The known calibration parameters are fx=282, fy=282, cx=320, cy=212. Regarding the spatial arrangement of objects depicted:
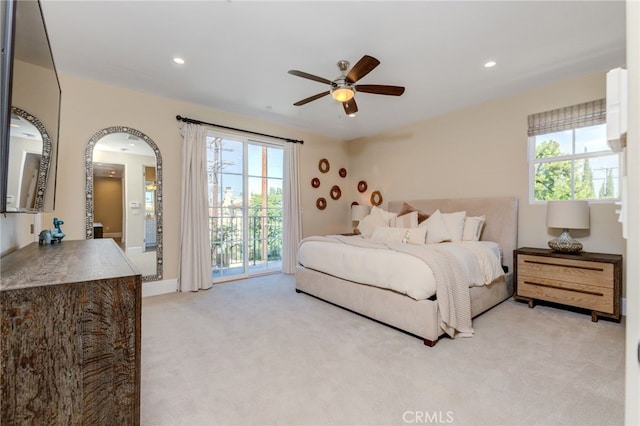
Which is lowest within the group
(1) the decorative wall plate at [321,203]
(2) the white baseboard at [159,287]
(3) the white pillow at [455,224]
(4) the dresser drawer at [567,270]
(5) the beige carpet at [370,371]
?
(5) the beige carpet at [370,371]

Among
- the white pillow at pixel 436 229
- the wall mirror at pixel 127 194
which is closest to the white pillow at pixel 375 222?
the white pillow at pixel 436 229

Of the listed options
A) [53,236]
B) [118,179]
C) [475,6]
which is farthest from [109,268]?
[118,179]

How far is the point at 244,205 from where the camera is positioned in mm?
4719

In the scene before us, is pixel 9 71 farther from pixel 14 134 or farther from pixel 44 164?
pixel 44 164

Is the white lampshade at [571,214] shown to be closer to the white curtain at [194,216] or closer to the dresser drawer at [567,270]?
the dresser drawer at [567,270]

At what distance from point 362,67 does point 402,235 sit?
→ 7.15 ft

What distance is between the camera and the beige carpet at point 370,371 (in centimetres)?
155

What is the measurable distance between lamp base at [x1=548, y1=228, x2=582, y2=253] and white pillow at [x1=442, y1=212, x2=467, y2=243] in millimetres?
939

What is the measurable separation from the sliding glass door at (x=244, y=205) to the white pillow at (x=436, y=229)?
2616 millimetres

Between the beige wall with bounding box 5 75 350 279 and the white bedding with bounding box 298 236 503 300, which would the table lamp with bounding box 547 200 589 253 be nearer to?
the white bedding with bounding box 298 236 503 300

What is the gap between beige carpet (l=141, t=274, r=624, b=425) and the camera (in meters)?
1.55

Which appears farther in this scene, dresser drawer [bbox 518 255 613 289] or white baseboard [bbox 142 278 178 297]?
white baseboard [bbox 142 278 178 297]

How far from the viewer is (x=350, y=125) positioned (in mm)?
5070

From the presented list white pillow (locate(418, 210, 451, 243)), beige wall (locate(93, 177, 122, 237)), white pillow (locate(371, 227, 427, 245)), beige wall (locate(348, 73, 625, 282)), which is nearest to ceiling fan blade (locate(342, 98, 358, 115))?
white pillow (locate(371, 227, 427, 245))
